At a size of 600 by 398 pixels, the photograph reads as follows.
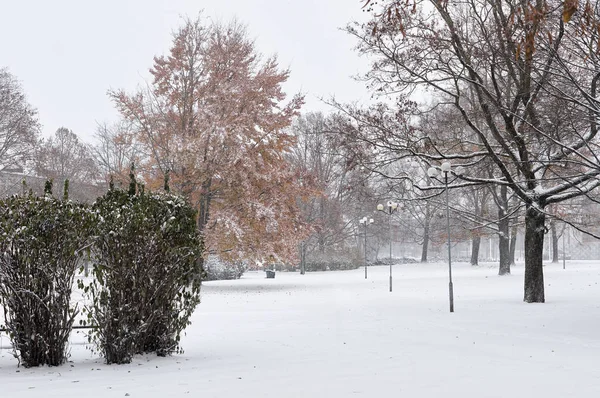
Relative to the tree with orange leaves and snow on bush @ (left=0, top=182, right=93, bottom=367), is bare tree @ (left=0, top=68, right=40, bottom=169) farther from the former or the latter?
snow on bush @ (left=0, top=182, right=93, bottom=367)

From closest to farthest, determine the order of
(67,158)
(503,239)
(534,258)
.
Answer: (534,258)
(503,239)
(67,158)

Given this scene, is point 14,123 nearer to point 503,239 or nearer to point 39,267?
point 39,267

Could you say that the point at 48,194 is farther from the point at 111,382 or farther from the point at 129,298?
the point at 111,382

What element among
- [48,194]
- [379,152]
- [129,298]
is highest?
[379,152]

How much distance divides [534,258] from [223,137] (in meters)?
13.4

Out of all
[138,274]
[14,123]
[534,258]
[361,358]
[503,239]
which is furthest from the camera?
[503,239]

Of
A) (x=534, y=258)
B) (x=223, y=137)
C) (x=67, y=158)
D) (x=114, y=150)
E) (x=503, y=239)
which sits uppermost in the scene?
(x=114, y=150)

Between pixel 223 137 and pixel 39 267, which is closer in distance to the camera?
pixel 39 267

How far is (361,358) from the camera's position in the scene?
24.1 ft

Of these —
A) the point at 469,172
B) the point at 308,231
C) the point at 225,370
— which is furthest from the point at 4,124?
the point at 225,370

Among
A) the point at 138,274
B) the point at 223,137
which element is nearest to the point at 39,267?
the point at 138,274

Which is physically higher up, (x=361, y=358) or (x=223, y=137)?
(x=223, y=137)

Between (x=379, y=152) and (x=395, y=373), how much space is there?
10.5 m

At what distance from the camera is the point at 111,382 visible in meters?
5.68
